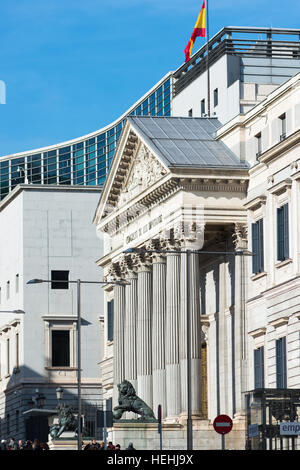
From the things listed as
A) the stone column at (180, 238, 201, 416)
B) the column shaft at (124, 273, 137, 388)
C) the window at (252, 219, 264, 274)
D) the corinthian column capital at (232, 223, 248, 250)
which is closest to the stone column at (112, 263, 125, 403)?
the column shaft at (124, 273, 137, 388)

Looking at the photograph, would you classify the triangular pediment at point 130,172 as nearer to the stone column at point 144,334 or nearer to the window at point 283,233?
the stone column at point 144,334

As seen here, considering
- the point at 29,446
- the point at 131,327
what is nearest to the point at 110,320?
the point at 131,327

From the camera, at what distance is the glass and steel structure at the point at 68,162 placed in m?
184

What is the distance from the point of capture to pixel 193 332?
7125 centimetres

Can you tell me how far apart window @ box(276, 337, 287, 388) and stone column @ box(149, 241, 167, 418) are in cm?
1050

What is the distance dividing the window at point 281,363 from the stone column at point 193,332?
6.46 meters

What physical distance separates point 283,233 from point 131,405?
1246 centimetres

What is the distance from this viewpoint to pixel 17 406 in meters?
105

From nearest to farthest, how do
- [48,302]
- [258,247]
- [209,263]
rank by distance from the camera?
[258,247] → [209,263] → [48,302]

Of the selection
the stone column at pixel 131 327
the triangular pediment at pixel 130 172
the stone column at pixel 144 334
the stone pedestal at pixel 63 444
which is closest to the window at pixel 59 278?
the triangular pediment at pixel 130 172

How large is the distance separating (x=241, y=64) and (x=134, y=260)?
12.6m

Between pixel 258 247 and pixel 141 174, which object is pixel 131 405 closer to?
pixel 258 247

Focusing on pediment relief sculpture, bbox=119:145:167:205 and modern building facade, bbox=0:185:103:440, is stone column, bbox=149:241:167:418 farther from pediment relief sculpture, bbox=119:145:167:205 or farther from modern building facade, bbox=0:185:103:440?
modern building facade, bbox=0:185:103:440
